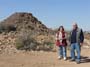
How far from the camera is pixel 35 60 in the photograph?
64.4 ft

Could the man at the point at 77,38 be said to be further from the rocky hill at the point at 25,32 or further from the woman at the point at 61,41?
the rocky hill at the point at 25,32

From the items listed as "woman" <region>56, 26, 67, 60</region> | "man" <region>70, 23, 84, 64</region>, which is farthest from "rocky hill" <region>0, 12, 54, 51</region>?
"man" <region>70, 23, 84, 64</region>

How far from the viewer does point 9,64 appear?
18.3 metres

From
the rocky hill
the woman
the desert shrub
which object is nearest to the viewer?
the woman

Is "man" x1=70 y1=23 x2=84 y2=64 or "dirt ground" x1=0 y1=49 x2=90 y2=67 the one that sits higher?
"man" x1=70 y1=23 x2=84 y2=64

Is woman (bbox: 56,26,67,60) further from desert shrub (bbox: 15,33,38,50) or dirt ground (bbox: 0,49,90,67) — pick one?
desert shrub (bbox: 15,33,38,50)

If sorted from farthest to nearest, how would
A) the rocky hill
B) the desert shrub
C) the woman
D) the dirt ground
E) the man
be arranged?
the rocky hill → the desert shrub → the woman → the man → the dirt ground

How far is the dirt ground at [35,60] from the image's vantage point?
18.1m

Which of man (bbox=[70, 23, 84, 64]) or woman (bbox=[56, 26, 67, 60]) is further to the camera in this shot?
woman (bbox=[56, 26, 67, 60])

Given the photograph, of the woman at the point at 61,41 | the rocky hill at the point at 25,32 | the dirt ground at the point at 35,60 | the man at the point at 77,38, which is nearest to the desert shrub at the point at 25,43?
the rocky hill at the point at 25,32

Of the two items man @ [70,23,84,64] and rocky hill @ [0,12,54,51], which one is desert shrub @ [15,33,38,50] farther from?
man @ [70,23,84,64]

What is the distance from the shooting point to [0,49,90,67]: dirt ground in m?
18.1

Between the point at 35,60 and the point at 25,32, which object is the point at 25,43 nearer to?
the point at 25,32

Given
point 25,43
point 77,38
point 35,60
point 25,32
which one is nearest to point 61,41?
point 77,38
